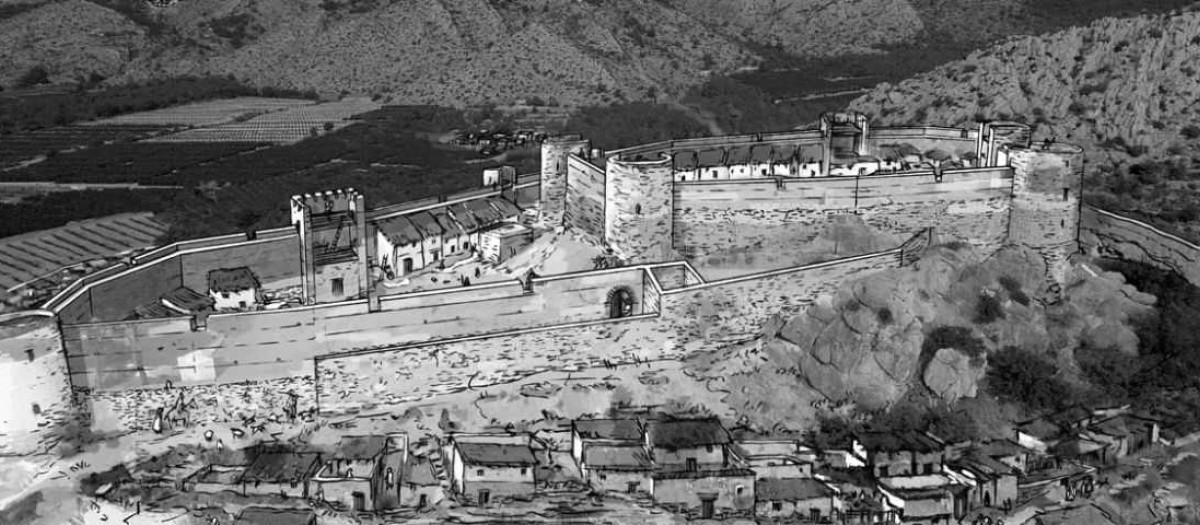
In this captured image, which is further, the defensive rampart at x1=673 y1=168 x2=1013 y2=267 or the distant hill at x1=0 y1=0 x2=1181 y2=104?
the distant hill at x1=0 y1=0 x2=1181 y2=104

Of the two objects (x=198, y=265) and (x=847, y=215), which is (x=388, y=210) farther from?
(x=847, y=215)

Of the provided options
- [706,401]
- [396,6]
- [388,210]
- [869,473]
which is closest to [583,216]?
[388,210]

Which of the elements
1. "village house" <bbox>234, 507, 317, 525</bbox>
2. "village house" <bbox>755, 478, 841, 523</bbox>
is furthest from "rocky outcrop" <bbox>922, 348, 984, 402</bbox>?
"village house" <bbox>234, 507, 317, 525</bbox>

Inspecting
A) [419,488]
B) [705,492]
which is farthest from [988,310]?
[419,488]

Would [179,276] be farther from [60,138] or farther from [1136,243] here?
[60,138]

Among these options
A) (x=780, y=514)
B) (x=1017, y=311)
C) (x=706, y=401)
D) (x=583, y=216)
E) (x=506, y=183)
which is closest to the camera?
(x=780, y=514)

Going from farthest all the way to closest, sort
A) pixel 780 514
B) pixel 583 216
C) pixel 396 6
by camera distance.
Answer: pixel 396 6, pixel 583 216, pixel 780 514

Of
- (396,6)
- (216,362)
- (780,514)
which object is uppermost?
(396,6)

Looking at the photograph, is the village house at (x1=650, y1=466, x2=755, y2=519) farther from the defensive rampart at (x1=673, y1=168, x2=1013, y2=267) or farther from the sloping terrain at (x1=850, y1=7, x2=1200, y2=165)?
the sloping terrain at (x1=850, y1=7, x2=1200, y2=165)
